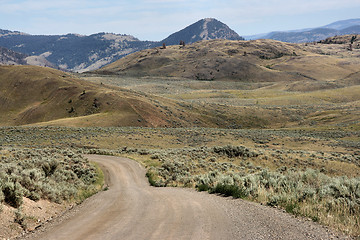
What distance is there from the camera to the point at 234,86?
170 m

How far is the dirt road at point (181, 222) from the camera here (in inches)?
310

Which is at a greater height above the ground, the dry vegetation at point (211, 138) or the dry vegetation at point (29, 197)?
the dry vegetation at point (29, 197)

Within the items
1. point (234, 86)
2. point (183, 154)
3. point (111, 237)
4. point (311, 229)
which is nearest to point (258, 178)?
point (311, 229)

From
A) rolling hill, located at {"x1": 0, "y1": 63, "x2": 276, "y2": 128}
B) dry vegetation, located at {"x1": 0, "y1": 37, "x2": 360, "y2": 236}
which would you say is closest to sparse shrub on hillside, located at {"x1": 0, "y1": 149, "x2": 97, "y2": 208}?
dry vegetation, located at {"x1": 0, "y1": 37, "x2": 360, "y2": 236}

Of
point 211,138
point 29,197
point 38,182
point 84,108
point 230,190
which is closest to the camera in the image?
point 29,197

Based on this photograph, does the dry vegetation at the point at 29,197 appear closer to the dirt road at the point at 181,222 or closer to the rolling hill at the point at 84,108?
the dirt road at the point at 181,222

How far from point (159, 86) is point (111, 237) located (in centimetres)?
14404

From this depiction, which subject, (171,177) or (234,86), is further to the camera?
(234,86)

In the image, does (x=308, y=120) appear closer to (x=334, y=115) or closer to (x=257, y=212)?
(x=334, y=115)

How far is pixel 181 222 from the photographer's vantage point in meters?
8.98

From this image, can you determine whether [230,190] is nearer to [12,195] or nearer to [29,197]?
[29,197]

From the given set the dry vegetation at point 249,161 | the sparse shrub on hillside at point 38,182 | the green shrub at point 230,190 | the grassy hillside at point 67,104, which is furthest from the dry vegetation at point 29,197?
the grassy hillside at point 67,104

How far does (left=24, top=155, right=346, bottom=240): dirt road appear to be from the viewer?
25.8ft

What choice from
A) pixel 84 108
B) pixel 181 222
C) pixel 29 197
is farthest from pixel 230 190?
pixel 84 108
